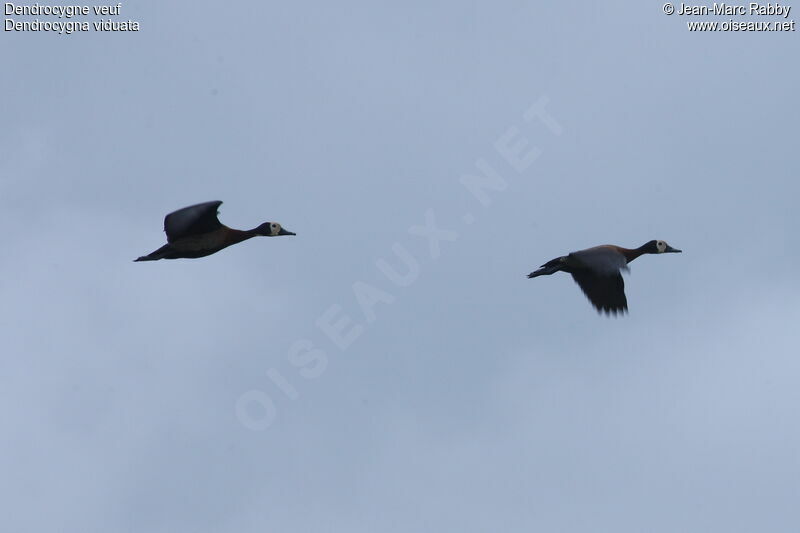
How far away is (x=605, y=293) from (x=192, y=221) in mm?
8506

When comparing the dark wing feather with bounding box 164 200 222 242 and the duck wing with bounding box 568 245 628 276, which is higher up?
the dark wing feather with bounding box 164 200 222 242

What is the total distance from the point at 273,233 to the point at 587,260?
6.16 meters

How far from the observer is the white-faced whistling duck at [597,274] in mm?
30281

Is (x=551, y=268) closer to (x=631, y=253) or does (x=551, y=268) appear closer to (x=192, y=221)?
(x=631, y=253)

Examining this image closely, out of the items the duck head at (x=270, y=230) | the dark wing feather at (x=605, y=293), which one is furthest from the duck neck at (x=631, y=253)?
the duck head at (x=270, y=230)

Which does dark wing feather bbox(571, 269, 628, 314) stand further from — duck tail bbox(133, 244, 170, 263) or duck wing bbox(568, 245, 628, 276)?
duck tail bbox(133, 244, 170, 263)

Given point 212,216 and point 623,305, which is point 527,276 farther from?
point 212,216

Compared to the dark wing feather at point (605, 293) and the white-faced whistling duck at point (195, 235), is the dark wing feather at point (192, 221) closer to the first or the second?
the white-faced whistling duck at point (195, 235)

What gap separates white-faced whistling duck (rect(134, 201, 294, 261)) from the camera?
2752cm

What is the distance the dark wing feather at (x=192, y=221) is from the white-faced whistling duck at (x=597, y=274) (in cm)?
641

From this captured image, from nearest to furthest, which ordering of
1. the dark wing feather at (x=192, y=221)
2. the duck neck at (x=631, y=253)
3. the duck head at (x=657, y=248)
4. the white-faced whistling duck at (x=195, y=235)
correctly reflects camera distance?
the dark wing feather at (x=192, y=221)
the white-faced whistling duck at (x=195, y=235)
the duck neck at (x=631, y=253)
the duck head at (x=657, y=248)

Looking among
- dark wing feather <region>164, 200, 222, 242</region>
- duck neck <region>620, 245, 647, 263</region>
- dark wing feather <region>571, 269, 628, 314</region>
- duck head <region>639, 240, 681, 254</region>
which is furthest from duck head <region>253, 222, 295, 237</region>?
duck head <region>639, 240, 681, 254</region>

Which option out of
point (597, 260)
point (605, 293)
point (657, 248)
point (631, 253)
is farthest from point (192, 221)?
point (657, 248)

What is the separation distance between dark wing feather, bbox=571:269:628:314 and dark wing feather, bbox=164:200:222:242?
24.1 ft
